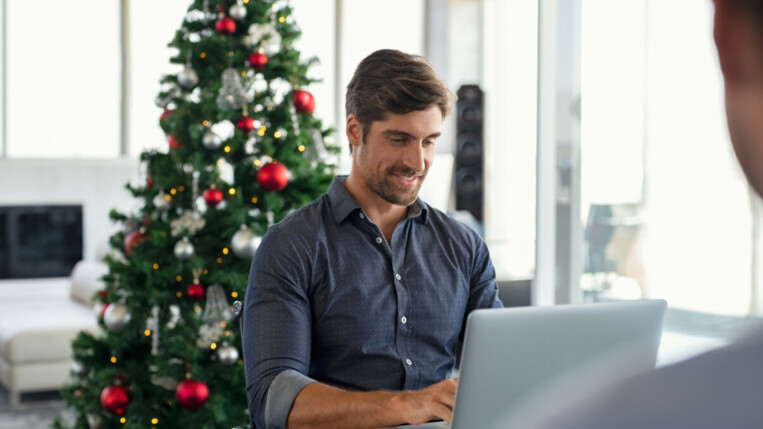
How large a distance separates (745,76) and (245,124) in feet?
9.05

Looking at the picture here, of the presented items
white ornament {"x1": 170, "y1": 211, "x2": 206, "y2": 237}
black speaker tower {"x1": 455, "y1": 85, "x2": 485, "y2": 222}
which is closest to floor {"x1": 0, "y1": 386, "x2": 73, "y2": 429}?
white ornament {"x1": 170, "y1": 211, "x2": 206, "y2": 237}

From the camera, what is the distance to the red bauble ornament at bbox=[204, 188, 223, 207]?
2895 millimetres

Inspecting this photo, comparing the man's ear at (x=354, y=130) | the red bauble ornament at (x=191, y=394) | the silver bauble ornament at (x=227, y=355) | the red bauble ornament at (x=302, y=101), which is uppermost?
the red bauble ornament at (x=302, y=101)

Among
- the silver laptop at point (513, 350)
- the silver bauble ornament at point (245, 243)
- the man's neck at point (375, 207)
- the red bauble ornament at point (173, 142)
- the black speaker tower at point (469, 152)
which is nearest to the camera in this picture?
the silver laptop at point (513, 350)

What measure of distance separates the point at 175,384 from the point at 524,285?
4.77 ft

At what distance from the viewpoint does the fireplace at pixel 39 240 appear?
6.56 metres

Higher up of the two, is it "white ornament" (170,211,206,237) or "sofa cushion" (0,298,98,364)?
"white ornament" (170,211,206,237)

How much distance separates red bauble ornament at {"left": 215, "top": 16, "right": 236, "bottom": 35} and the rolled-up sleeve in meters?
1.49

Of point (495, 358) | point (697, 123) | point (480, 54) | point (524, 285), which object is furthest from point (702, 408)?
point (480, 54)

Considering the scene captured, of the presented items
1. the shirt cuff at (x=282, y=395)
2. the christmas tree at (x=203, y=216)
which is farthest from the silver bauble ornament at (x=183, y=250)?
the shirt cuff at (x=282, y=395)

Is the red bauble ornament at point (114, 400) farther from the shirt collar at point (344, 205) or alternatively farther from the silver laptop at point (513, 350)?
the silver laptop at point (513, 350)

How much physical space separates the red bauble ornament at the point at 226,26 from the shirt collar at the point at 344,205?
4.24ft

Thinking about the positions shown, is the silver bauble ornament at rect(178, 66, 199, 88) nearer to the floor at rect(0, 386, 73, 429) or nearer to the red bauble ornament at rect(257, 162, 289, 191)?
the red bauble ornament at rect(257, 162, 289, 191)

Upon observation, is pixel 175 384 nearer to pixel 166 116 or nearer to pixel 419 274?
pixel 166 116
